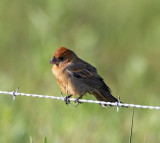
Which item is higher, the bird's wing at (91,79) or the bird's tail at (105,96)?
the bird's wing at (91,79)

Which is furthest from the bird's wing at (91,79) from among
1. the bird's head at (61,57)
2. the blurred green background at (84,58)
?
the blurred green background at (84,58)

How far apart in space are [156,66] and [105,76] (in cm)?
140

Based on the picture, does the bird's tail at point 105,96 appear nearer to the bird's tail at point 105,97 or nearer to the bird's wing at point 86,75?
the bird's tail at point 105,97

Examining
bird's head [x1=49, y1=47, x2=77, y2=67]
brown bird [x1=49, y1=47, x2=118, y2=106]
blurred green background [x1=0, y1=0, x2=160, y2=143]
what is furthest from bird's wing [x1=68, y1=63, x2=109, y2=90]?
blurred green background [x1=0, y1=0, x2=160, y2=143]

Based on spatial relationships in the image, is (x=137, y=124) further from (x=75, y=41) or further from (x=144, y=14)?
(x=144, y=14)

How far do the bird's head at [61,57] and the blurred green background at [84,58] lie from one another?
811 mm

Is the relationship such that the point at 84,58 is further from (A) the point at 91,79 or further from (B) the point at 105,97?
(B) the point at 105,97

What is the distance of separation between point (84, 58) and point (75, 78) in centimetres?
206

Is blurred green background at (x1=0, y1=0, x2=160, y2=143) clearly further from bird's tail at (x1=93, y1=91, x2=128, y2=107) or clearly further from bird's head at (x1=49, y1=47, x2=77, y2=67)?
bird's head at (x1=49, y1=47, x2=77, y2=67)

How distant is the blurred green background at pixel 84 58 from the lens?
9211 mm

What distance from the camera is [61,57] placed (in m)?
9.02

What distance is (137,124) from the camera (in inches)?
388

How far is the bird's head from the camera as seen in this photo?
8.95 metres

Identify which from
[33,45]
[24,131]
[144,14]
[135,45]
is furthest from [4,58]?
[24,131]
